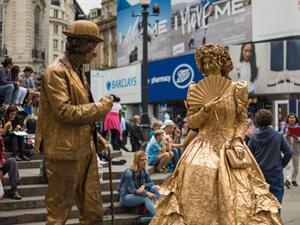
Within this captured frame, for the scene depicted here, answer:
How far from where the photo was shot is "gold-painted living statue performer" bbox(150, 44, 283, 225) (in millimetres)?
5195

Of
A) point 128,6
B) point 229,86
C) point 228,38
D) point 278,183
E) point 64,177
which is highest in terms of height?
point 128,6

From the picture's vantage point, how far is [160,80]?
33344 millimetres

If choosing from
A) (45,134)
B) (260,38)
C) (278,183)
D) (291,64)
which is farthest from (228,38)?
(45,134)

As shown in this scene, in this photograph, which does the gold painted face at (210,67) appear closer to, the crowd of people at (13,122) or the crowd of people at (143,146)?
the crowd of people at (143,146)

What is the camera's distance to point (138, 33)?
39.3 meters

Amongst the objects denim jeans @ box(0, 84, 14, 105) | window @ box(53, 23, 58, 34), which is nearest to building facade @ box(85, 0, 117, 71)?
window @ box(53, 23, 58, 34)

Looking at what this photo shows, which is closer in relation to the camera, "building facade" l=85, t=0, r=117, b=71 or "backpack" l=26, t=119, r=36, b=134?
"backpack" l=26, t=119, r=36, b=134

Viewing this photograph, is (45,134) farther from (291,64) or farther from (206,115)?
(291,64)

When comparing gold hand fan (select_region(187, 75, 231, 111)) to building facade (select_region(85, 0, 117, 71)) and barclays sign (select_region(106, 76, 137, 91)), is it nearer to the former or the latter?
barclays sign (select_region(106, 76, 137, 91))

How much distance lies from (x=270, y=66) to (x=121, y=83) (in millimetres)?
15259

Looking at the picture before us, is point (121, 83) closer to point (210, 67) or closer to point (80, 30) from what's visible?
point (210, 67)

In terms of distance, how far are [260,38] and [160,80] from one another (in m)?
8.33

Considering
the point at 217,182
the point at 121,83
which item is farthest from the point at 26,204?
the point at 121,83

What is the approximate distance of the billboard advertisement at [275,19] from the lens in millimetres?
25781
